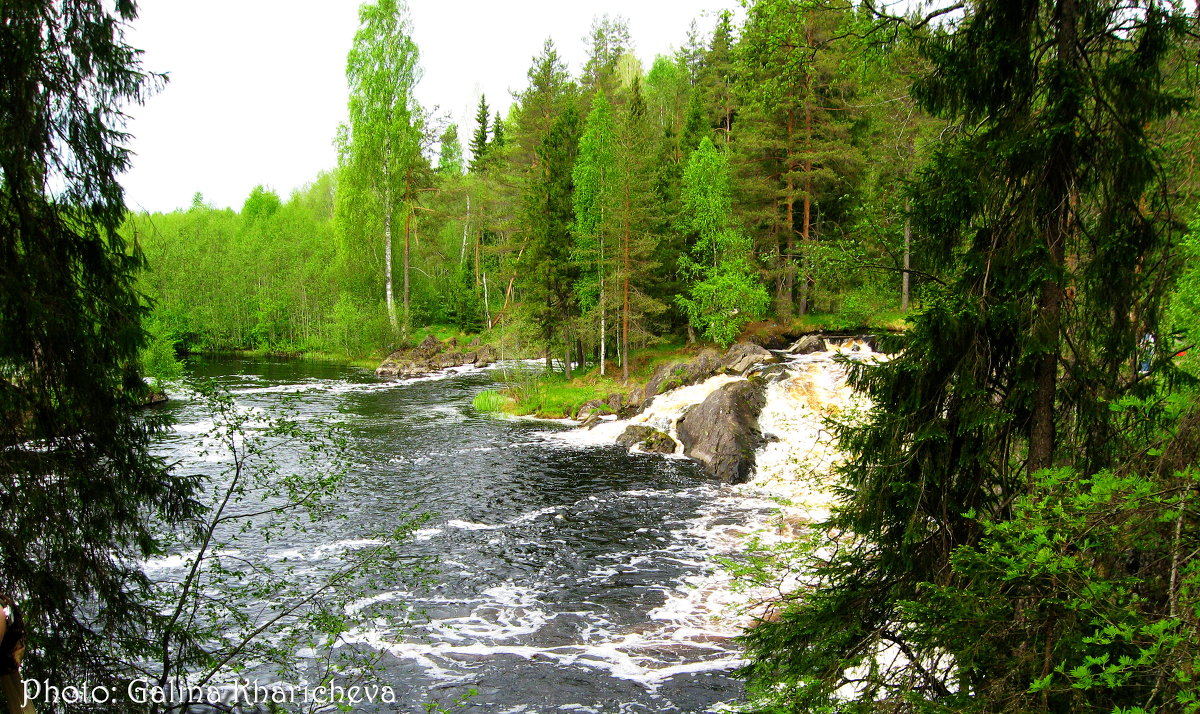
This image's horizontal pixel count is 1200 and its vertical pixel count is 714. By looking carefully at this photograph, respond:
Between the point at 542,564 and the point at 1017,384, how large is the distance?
10.9 metres

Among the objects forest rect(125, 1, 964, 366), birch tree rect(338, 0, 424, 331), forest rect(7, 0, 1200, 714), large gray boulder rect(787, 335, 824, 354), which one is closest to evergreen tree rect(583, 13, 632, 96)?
forest rect(125, 1, 964, 366)

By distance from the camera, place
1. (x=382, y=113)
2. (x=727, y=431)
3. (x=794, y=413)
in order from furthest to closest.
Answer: (x=382, y=113)
(x=794, y=413)
(x=727, y=431)

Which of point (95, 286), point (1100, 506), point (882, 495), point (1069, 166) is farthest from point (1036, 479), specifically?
point (95, 286)

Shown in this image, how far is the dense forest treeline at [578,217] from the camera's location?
31328 mm

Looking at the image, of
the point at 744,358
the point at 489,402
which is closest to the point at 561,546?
the point at 744,358

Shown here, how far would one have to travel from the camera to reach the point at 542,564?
14.2m

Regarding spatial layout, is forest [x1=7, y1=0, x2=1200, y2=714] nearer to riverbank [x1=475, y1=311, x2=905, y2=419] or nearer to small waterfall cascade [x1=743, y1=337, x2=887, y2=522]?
small waterfall cascade [x1=743, y1=337, x2=887, y2=522]

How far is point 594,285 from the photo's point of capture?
32.9 meters

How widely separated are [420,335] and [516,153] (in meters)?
16.9

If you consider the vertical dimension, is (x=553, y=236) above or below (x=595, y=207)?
below

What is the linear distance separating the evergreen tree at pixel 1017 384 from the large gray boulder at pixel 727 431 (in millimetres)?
14355

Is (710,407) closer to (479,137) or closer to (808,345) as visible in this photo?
(808,345)

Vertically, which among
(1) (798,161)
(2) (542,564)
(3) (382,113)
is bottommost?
(2) (542,564)

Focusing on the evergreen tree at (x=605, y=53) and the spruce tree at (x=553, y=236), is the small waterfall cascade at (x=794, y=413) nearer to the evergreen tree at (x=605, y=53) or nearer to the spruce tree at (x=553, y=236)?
the spruce tree at (x=553, y=236)
